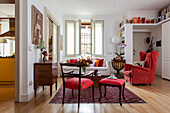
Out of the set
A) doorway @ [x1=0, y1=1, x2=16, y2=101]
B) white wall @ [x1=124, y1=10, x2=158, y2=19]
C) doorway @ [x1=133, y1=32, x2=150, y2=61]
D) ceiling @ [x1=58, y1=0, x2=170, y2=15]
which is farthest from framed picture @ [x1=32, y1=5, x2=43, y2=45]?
doorway @ [x1=133, y1=32, x2=150, y2=61]

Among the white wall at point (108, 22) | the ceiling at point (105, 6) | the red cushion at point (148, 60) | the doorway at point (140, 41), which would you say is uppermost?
the ceiling at point (105, 6)

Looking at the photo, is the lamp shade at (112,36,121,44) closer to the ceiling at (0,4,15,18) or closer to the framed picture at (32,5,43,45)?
the framed picture at (32,5,43,45)

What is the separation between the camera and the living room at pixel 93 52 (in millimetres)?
2766

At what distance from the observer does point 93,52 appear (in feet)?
23.7

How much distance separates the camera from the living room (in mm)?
2766

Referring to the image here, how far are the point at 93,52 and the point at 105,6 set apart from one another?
2444mm

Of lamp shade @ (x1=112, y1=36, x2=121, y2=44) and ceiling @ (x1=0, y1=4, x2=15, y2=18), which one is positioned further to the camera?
lamp shade @ (x1=112, y1=36, x2=121, y2=44)

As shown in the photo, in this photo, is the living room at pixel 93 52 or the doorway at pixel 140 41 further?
the doorway at pixel 140 41

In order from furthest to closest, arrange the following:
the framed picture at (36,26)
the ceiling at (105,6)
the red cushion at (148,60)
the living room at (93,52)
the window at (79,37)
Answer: the window at (79,37) → the ceiling at (105,6) → the red cushion at (148,60) → the framed picture at (36,26) → the living room at (93,52)

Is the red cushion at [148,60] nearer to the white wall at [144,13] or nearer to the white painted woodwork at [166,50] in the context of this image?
the white painted woodwork at [166,50]

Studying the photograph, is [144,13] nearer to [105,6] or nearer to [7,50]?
[105,6]

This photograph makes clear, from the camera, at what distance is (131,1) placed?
554cm

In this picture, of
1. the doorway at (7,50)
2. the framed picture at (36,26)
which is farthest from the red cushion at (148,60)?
the doorway at (7,50)

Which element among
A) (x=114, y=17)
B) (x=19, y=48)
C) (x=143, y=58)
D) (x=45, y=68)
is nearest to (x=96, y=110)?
(x=45, y=68)
